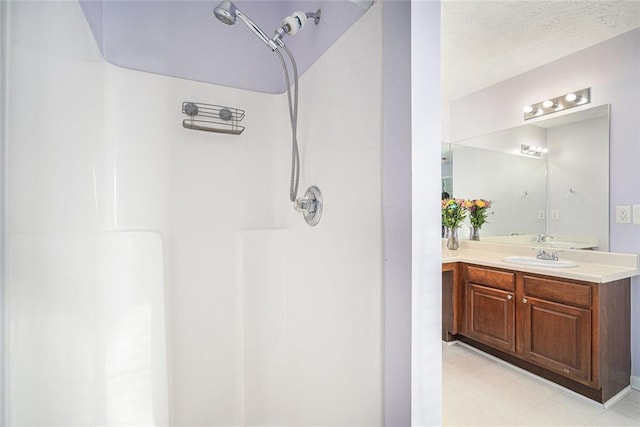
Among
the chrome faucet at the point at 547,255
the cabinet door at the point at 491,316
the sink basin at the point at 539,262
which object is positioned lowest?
the cabinet door at the point at 491,316

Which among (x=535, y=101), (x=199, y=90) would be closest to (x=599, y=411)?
(x=535, y=101)

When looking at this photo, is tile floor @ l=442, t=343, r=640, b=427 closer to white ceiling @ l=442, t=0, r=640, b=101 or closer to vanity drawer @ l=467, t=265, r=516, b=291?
vanity drawer @ l=467, t=265, r=516, b=291

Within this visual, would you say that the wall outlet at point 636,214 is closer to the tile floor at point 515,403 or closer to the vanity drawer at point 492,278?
the vanity drawer at point 492,278

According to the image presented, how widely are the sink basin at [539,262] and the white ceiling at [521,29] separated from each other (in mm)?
1602

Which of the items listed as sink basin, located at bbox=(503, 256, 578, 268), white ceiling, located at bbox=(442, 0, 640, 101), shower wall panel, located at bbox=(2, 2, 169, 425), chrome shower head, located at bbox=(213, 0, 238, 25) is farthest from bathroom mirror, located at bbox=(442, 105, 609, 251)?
shower wall panel, located at bbox=(2, 2, 169, 425)

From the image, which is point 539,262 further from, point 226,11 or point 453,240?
point 226,11

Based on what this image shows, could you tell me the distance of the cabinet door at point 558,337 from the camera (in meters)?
1.92

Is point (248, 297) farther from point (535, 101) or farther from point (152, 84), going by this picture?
point (535, 101)

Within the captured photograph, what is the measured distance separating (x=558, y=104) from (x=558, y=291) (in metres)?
1.54

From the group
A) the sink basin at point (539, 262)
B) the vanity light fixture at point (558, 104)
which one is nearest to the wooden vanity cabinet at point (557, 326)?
the sink basin at point (539, 262)

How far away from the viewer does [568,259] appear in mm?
2484

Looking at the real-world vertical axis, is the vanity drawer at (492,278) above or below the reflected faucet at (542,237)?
below

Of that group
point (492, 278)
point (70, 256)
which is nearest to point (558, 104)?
point (492, 278)

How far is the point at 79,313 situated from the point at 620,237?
3076 millimetres
